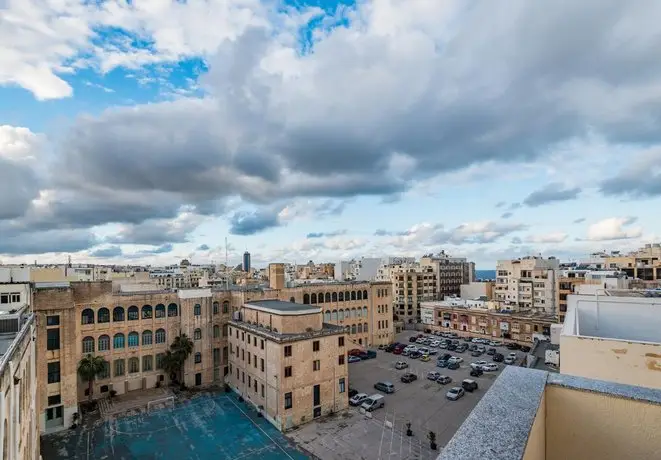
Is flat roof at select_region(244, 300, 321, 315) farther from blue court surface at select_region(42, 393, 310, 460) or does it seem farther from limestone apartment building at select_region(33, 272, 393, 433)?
blue court surface at select_region(42, 393, 310, 460)

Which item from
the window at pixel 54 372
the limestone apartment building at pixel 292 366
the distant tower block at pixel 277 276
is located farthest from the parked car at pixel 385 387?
the window at pixel 54 372

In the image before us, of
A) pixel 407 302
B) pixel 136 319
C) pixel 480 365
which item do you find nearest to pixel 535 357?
pixel 480 365

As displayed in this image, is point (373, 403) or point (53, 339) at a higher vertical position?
point (53, 339)

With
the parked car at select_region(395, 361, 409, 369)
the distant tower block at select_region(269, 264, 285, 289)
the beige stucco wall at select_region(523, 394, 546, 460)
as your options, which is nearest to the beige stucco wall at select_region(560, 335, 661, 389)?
the beige stucco wall at select_region(523, 394, 546, 460)

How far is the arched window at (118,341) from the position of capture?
4997cm

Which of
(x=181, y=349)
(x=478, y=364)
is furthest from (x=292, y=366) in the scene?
(x=478, y=364)

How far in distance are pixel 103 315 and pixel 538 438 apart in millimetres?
53628

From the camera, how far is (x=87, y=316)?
48625 mm

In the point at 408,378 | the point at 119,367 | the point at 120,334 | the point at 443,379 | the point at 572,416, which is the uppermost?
the point at 572,416

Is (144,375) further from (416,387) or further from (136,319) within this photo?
(416,387)

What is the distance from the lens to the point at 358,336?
249ft

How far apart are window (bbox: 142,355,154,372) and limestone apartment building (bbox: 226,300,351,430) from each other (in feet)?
41.1

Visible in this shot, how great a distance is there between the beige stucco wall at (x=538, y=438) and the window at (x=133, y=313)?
53063 millimetres

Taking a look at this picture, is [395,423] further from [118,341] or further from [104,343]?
[104,343]
